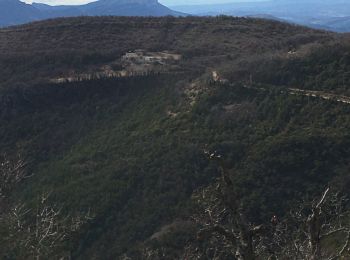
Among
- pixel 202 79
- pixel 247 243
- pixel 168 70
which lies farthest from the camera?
pixel 168 70

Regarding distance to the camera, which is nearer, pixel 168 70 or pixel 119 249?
pixel 119 249

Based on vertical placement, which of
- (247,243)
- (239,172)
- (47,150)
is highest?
(247,243)

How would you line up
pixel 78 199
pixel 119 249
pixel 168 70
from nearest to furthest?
1. pixel 119 249
2. pixel 78 199
3. pixel 168 70

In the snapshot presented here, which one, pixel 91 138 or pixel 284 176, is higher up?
pixel 284 176

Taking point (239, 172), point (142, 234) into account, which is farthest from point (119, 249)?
point (239, 172)

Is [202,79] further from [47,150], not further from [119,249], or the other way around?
[119,249]

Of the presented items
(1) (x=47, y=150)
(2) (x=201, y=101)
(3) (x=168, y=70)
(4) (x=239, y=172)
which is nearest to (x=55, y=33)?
(3) (x=168, y=70)
